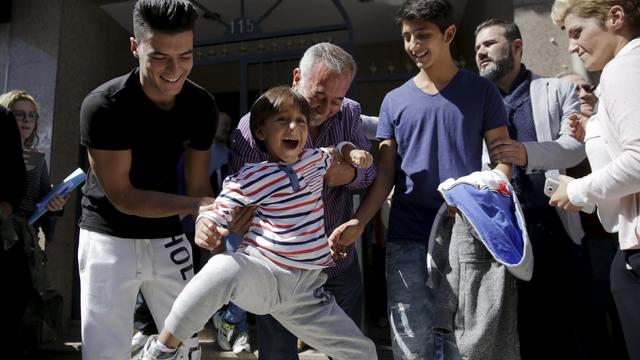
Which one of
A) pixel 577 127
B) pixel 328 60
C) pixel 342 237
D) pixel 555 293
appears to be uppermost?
pixel 328 60

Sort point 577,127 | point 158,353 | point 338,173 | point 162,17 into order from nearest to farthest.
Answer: point 158,353, point 162,17, point 338,173, point 577,127

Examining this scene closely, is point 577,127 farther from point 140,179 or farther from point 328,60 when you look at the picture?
point 140,179

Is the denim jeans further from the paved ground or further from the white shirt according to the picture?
the paved ground

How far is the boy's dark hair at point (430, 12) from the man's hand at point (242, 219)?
3.74ft

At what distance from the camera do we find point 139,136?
2.33 metres

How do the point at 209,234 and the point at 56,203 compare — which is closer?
the point at 209,234

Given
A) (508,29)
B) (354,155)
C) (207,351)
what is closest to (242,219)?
(354,155)

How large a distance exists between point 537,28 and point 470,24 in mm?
1742

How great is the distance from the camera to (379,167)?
8.84ft

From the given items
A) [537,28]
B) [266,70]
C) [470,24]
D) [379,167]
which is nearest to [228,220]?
[379,167]

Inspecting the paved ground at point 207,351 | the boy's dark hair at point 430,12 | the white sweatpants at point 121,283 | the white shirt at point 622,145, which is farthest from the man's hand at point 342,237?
the paved ground at point 207,351

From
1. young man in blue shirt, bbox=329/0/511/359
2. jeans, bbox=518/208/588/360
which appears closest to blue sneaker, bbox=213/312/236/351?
young man in blue shirt, bbox=329/0/511/359

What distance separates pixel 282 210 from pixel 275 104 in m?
0.43

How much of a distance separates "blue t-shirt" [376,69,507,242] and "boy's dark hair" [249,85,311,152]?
1.84ft
